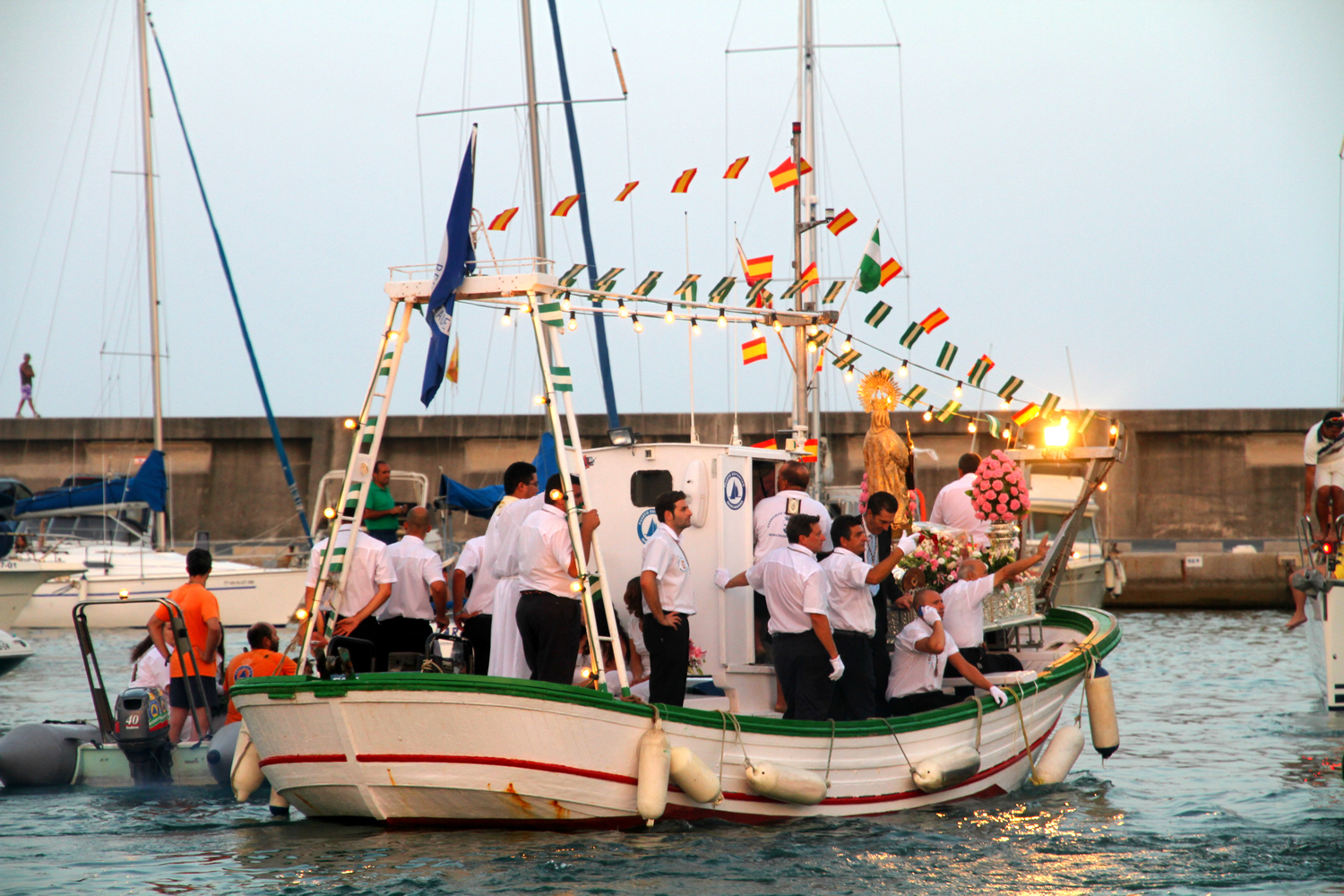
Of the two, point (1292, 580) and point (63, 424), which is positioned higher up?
point (63, 424)

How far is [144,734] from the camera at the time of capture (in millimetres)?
8891

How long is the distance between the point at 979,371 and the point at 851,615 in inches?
167

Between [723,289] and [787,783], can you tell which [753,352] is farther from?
[787,783]

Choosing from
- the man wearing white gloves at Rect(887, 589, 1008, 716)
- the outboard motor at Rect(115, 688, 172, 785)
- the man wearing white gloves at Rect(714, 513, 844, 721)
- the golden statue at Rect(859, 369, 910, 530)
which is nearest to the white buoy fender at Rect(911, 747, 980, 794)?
the man wearing white gloves at Rect(887, 589, 1008, 716)

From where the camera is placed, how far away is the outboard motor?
8891 mm

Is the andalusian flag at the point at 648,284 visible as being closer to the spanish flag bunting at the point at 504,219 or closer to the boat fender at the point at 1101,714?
the spanish flag bunting at the point at 504,219

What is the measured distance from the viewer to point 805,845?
737cm

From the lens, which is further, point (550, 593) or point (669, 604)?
point (669, 604)

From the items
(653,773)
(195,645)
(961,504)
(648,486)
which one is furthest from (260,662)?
(961,504)

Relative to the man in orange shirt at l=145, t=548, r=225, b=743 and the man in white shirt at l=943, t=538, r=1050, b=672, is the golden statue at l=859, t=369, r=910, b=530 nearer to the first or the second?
Answer: the man in white shirt at l=943, t=538, r=1050, b=672

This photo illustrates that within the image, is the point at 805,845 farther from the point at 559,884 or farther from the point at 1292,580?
the point at 1292,580

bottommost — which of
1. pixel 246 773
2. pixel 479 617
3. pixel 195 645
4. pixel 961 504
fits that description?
pixel 246 773

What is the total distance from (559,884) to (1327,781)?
21.2 ft

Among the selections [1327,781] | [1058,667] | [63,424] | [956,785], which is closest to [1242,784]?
[1327,781]
